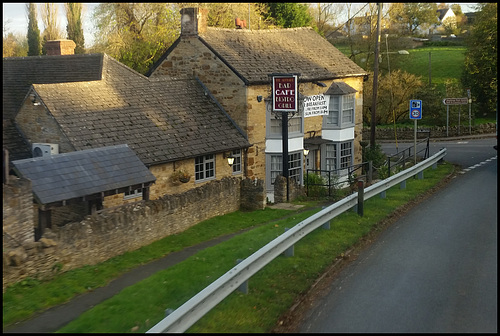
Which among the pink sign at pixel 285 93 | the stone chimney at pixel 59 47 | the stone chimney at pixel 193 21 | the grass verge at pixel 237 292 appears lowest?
the grass verge at pixel 237 292

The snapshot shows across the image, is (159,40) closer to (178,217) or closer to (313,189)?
(313,189)

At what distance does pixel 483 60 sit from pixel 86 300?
139ft

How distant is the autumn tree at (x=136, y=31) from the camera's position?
1810 inches

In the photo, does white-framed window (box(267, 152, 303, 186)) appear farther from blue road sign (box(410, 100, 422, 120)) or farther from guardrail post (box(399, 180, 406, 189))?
guardrail post (box(399, 180, 406, 189))

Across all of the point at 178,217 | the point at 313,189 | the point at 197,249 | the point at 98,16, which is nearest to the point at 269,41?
the point at 313,189

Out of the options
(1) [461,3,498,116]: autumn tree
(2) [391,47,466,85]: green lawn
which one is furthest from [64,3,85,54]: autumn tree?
(2) [391,47,466,85]: green lawn

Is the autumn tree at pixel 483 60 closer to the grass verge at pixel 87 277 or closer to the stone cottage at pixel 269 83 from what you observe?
the stone cottage at pixel 269 83

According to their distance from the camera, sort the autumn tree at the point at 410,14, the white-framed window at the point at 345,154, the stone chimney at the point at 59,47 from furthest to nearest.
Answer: the autumn tree at the point at 410,14
the stone chimney at the point at 59,47
the white-framed window at the point at 345,154

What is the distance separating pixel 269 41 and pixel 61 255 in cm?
2023

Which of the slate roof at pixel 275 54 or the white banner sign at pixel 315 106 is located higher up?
the slate roof at pixel 275 54

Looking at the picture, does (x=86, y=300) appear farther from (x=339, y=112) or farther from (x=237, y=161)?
(x=339, y=112)

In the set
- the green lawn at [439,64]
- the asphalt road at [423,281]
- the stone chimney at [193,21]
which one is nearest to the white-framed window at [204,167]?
the stone chimney at [193,21]

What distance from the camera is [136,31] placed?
163ft

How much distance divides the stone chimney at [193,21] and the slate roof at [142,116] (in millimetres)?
2341
